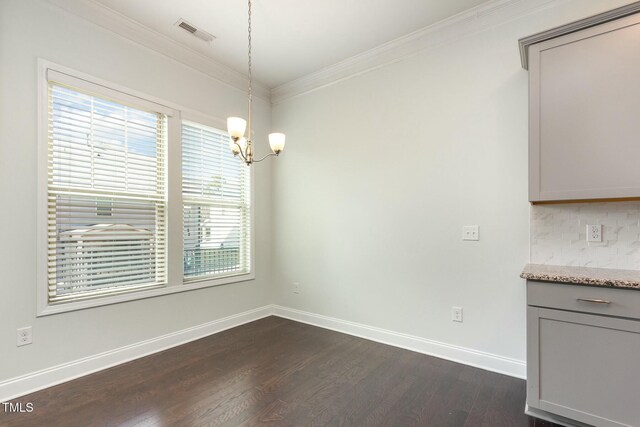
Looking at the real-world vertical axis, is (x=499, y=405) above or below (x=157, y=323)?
below

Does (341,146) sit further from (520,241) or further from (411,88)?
(520,241)

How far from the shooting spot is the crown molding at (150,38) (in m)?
2.47

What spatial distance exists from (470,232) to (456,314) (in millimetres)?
724

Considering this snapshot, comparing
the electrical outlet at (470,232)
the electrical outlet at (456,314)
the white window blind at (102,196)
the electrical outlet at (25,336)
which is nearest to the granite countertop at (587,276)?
the electrical outlet at (470,232)

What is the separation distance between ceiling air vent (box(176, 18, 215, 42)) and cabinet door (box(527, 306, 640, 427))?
3.42 m

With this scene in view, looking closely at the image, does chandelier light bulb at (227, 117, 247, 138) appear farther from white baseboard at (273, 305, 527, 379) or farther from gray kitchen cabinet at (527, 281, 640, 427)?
white baseboard at (273, 305, 527, 379)

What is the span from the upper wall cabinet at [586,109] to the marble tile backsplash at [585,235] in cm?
34

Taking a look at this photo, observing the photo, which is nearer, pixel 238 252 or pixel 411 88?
pixel 411 88

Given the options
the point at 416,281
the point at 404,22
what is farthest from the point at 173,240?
the point at 404,22

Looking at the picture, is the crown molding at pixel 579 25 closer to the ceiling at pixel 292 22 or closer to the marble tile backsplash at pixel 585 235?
the ceiling at pixel 292 22

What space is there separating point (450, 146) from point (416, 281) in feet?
4.16

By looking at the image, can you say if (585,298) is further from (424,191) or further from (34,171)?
(34,171)

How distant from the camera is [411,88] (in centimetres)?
296

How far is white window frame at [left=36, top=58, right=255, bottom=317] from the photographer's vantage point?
7.50 feet
